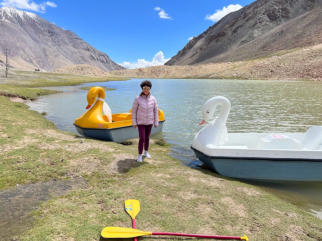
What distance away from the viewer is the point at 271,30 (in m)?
164

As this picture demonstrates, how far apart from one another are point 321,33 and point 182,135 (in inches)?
5141

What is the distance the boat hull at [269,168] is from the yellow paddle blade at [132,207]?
3201 mm

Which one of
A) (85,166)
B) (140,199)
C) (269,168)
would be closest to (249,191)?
(269,168)

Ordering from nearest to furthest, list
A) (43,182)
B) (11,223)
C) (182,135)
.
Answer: (11,223)
(43,182)
(182,135)

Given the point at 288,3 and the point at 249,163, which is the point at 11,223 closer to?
the point at 249,163

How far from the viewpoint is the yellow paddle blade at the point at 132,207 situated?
15.0 ft

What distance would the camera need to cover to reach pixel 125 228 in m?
4.09

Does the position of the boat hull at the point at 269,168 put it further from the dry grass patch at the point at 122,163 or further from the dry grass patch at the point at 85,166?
the dry grass patch at the point at 85,166

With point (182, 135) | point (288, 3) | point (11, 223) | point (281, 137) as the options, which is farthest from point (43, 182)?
point (288, 3)

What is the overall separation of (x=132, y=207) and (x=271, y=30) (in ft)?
605

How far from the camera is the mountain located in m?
129

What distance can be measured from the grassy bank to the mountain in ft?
420

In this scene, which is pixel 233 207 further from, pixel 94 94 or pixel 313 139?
pixel 94 94

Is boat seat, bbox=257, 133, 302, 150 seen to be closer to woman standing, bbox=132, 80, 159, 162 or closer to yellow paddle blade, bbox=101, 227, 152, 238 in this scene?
woman standing, bbox=132, 80, 159, 162
